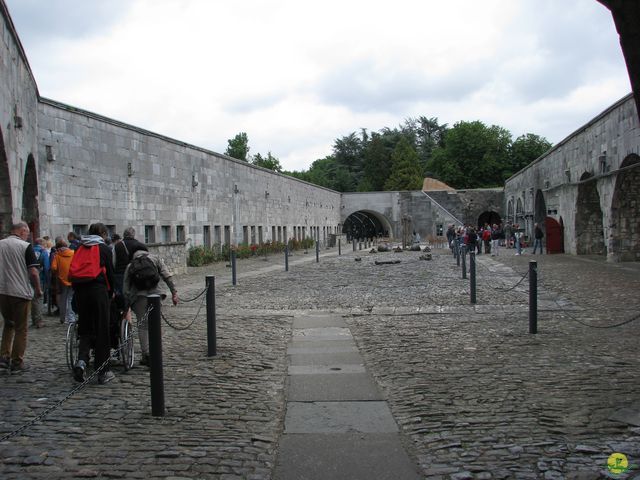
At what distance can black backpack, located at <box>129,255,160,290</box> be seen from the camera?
22.7ft

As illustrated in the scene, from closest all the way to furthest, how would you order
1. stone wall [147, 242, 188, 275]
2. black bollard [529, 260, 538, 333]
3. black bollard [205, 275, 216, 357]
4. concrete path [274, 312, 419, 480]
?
concrete path [274, 312, 419, 480] < black bollard [205, 275, 216, 357] < black bollard [529, 260, 538, 333] < stone wall [147, 242, 188, 275]

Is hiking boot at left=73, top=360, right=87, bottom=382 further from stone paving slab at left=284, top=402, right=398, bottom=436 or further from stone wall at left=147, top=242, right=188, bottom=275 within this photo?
stone wall at left=147, top=242, right=188, bottom=275

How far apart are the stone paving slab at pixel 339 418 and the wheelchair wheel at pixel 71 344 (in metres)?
2.70

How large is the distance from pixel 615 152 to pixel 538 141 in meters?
62.3

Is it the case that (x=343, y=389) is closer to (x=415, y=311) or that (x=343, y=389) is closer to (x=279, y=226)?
(x=415, y=311)

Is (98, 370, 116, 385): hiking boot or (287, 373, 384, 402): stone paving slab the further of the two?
(98, 370, 116, 385): hiking boot

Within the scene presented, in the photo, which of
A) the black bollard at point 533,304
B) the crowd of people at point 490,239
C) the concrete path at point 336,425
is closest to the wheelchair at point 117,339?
the concrete path at point 336,425

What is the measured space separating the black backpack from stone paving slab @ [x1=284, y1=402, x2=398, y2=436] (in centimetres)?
252

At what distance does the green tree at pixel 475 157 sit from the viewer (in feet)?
251

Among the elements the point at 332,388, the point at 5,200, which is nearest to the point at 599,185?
the point at 332,388

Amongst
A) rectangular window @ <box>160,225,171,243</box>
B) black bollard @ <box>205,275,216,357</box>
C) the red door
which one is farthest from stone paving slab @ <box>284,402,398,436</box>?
the red door

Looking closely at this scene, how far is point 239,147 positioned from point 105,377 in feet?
237

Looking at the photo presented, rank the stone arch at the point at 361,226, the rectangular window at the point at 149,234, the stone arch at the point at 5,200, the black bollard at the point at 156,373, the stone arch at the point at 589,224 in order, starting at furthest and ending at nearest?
the stone arch at the point at 361,226
the stone arch at the point at 589,224
the rectangular window at the point at 149,234
the stone arch at the point at 5,200
the black bollard at the point at 156,373

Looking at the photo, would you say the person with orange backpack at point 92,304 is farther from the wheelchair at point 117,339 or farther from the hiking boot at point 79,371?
the wheelchair at point 117,339
